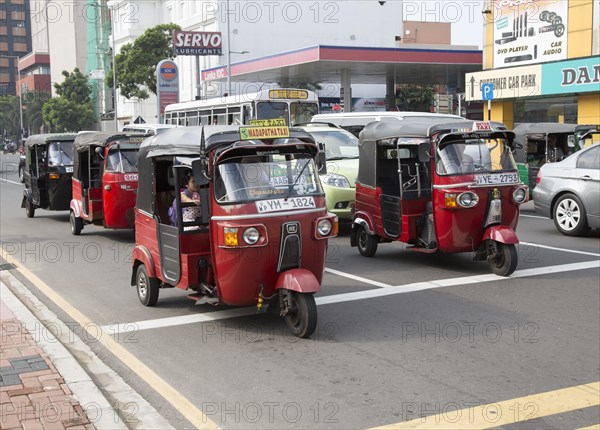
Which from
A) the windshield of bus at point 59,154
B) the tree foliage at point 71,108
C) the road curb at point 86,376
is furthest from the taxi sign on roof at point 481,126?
the tree foliage at point 71,108

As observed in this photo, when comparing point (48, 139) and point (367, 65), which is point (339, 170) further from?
point (367, 65)

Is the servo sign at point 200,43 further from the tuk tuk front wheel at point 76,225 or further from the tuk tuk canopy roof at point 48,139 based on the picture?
the tuk tuk front wheel at point 76,225

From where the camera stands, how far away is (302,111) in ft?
82.8

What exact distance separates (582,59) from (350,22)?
4149 cm

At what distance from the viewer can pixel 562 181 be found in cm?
1393

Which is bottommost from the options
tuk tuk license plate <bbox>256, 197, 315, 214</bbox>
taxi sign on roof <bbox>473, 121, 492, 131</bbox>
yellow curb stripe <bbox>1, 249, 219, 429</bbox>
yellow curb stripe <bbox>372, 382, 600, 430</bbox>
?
yellow curb stripe <bbox>372, 382, 600, 430</bbox>

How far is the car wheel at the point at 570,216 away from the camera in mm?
13516

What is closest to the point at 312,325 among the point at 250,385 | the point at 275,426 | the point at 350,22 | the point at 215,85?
the point at 250,385

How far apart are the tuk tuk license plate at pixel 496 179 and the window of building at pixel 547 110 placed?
18086 millimetres

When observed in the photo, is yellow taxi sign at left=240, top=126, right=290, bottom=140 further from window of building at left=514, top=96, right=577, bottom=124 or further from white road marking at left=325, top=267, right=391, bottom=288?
window of building at left=514, top=96, right=577, bottom=124

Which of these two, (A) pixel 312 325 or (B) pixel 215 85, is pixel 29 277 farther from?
(B) pixel 215 85

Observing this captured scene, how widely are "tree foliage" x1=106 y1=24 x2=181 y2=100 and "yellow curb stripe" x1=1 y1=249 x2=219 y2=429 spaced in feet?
156

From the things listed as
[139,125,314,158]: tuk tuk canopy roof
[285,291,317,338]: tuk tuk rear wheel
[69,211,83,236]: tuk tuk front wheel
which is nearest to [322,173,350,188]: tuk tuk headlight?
[69,211,83,236]: tuk tuk front wheel

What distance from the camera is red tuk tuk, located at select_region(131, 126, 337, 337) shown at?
23.4 feet
